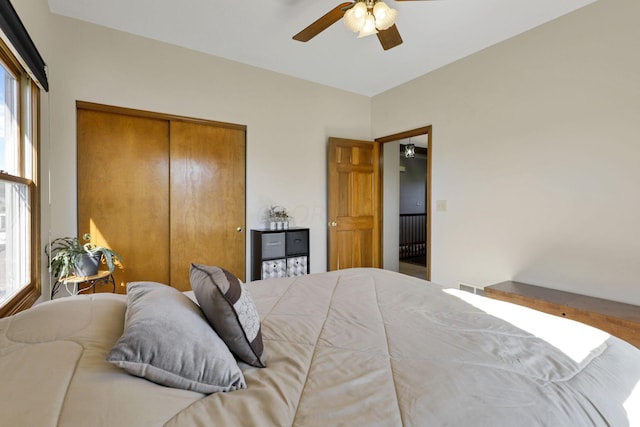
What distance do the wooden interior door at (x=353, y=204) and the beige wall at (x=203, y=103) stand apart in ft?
0.54

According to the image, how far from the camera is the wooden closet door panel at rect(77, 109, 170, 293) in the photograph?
2672mm

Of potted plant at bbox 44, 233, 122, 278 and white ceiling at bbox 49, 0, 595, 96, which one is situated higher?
white ceiling at bbox 49, 0, 595, 96

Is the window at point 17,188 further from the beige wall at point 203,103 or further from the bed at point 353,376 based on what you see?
the bed at point 353,376

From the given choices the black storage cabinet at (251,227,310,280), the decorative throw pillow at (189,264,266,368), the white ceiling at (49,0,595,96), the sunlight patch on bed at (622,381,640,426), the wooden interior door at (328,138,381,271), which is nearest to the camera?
the sunlight patch on bed at (622,381,640,426)

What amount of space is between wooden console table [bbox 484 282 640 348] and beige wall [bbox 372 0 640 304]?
134 millimetres

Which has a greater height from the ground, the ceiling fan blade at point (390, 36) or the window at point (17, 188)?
the ceiling fan blade at point (390, 36)

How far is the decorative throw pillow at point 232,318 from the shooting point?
37.6 inches

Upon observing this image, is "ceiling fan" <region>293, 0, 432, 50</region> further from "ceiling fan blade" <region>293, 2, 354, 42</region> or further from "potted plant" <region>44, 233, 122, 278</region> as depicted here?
"potted plant" <region>44, 233, 122, 278</region>

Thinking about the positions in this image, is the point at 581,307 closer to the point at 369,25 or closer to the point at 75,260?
the point at 369,25

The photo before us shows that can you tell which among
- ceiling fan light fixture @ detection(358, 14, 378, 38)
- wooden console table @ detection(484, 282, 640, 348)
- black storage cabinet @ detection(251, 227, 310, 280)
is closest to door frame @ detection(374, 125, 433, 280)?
wooden console table @ detection(484, 282, 640, 348)

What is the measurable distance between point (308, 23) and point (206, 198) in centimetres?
197

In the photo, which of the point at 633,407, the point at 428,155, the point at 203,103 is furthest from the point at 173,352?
the point at 428,155

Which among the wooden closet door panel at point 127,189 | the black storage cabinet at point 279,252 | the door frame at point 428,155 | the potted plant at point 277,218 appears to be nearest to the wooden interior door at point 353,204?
the door frame at point 428,155

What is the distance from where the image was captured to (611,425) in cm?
74
